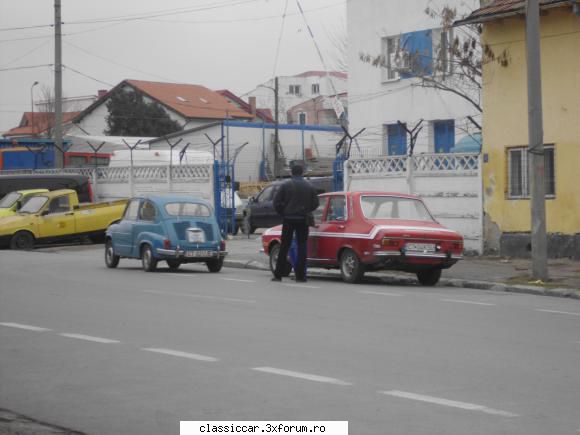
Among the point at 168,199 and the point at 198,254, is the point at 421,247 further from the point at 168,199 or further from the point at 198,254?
the point at 168,199

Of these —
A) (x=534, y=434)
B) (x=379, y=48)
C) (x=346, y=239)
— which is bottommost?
(x=534, y=434)

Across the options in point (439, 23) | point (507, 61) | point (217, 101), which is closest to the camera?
point (507, 61)

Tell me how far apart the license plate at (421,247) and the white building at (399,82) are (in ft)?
72.6

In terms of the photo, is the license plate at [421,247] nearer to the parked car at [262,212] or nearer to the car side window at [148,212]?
the car side window at [148,212]

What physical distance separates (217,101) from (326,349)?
307 ft

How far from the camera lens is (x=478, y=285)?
1992 cm

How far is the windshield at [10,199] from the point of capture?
3438 centimetres

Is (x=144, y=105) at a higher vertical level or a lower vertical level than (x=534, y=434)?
higher

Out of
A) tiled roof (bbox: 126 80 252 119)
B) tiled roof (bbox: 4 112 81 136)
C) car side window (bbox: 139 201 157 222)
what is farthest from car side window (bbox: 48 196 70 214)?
tiled roof (bbox: 4 112 81 136)

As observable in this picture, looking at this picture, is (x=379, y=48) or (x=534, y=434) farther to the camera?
(x=379, y=48)

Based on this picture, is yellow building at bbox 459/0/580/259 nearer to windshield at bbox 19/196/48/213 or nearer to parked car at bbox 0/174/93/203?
windshield at bbox 19/196/48/213

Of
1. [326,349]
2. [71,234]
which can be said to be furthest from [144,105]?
[326,349]

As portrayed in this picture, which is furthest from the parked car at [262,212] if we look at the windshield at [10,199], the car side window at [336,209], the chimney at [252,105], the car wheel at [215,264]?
the chimney at [252,105]

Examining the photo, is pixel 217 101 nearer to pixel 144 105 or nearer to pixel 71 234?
pixel 144 105
